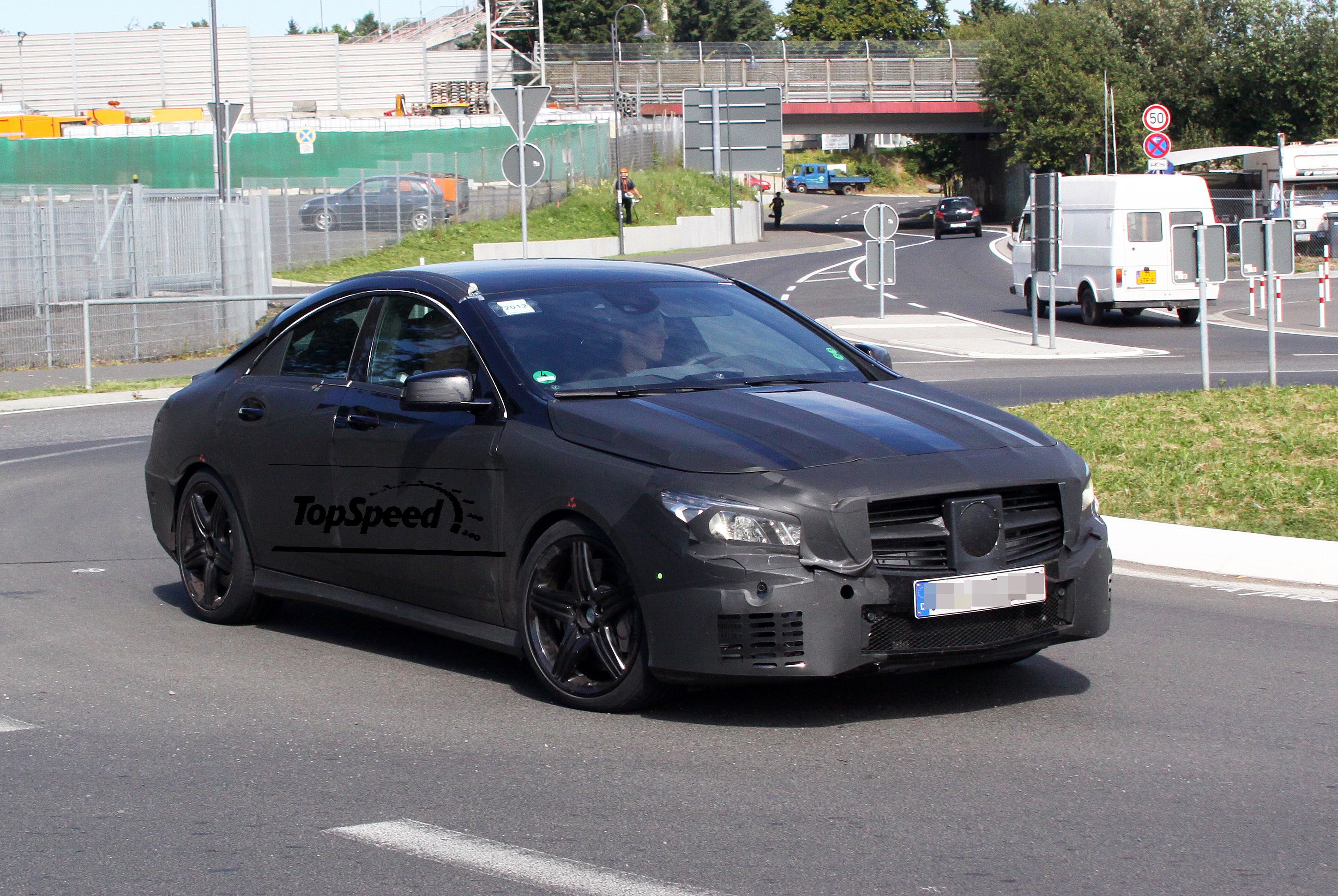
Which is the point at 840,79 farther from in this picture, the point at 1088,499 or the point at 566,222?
the point at 1088,499

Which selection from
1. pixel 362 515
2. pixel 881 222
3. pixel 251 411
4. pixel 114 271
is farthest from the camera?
pixel 881 222

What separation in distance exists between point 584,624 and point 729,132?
45.8 m

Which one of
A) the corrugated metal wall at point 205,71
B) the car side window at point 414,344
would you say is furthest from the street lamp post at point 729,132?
the car side window at point 414,344

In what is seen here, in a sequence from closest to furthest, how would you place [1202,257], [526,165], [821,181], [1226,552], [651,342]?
[651,342] → [1226,552] → [1202,257] → [526,165] → [821,181]

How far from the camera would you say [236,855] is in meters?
4.21

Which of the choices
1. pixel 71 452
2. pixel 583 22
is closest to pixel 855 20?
pixel 583 22

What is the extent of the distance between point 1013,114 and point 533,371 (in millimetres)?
74292

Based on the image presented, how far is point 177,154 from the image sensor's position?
54.0m

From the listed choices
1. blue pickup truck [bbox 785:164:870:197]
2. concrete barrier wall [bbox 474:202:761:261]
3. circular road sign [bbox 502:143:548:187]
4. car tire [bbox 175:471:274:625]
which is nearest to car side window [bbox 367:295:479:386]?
car tire [bbox 175:471:274:625]

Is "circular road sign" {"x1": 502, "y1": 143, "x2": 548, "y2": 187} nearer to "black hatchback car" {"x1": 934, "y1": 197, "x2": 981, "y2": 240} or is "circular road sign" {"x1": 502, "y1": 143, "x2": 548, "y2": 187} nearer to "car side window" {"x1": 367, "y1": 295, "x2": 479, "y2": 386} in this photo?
"car side window" {"x1": 367, "y1": 295, "x2": 479, "y2": 386}

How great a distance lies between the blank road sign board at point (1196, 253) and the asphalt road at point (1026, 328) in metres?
2.61

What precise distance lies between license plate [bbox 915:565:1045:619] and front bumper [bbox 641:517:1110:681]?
Result: 3cm

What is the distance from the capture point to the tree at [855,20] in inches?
5384

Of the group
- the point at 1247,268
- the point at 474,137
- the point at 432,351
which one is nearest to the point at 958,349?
the point at 1247,268
